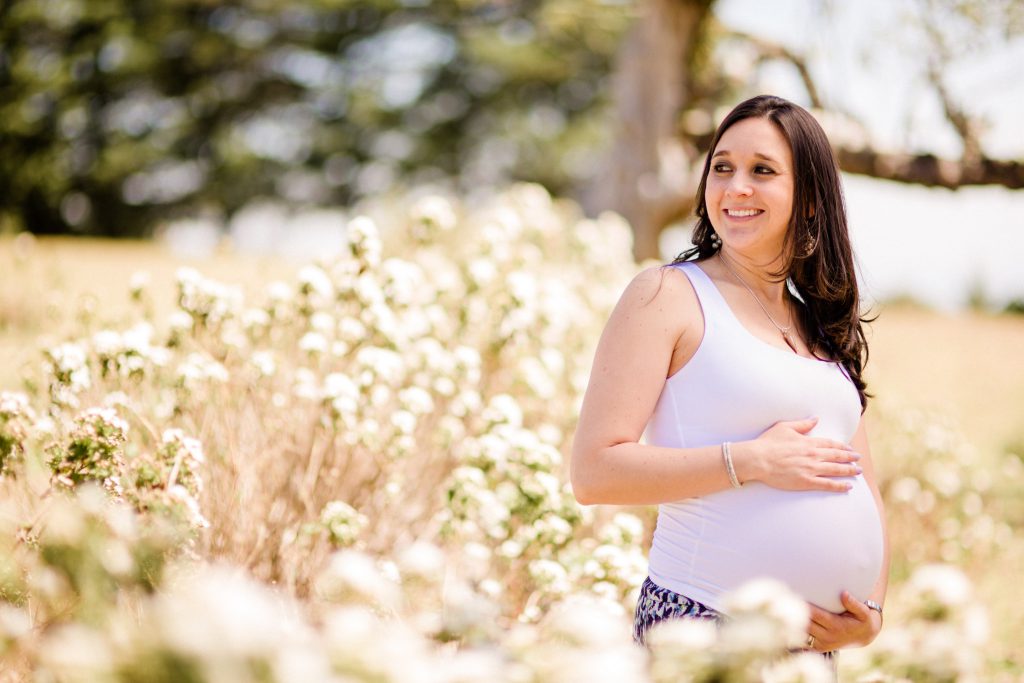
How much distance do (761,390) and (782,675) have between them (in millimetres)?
811

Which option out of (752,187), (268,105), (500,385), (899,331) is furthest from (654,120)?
(268,105)

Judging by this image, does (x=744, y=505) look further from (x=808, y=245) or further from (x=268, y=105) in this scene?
(x=268, y=105)

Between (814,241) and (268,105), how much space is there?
17.2 metres

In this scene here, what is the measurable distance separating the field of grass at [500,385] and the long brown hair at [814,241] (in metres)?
0.39

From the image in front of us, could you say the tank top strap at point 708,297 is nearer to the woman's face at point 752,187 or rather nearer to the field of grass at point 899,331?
the woman's face at point 752,187

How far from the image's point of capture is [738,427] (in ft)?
6.21

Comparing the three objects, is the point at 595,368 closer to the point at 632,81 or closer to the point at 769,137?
the point at 769,137

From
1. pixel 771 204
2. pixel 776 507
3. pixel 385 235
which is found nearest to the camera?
pixel 776 507

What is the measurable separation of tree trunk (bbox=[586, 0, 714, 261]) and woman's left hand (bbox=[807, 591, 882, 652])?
5914 mm

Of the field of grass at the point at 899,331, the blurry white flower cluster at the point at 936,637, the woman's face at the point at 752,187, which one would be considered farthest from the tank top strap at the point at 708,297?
the field of grass at the point at 899,331

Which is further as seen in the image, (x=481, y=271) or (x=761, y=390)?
(x=481, y=271)

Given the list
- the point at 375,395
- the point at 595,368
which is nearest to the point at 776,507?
the point at 595,368

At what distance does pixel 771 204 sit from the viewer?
2047 mm

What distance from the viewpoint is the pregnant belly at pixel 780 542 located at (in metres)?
1.86
